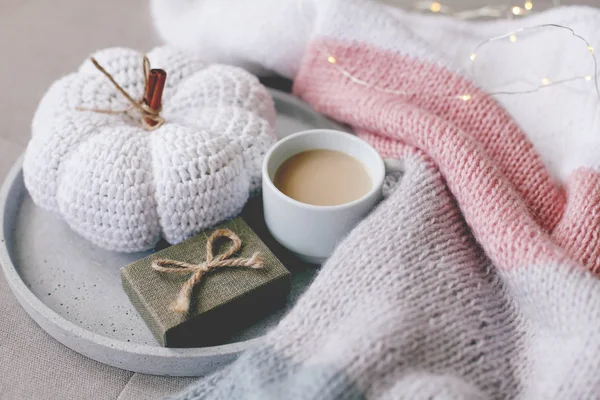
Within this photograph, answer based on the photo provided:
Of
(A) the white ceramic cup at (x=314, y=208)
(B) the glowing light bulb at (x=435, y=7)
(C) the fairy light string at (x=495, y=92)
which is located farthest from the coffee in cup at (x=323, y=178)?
(B) the glowing light bulb at (x=435, y=7)

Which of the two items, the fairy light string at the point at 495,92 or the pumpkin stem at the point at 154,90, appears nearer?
the pumpkin stem at the point at 154,90

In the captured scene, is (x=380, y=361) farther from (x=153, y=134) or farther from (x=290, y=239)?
(x=153, y=134)

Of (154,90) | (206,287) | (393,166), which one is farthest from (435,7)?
(206,287)

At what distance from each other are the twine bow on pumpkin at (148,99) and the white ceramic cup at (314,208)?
146 mm

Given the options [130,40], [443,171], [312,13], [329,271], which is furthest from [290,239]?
[130,40]

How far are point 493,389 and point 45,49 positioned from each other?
87cm

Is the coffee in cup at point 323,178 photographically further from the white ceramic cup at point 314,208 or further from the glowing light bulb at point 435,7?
the glowing light bulb at point 435,7

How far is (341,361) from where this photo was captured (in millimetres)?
546

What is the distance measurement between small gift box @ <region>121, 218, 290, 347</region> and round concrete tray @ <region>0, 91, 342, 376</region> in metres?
0.02

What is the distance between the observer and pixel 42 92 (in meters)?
0.98

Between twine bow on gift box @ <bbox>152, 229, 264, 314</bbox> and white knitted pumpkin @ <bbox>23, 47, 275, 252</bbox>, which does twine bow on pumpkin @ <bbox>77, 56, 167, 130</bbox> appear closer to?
white knitted pumpkin @ <bbox>23, 47, 275, 252</bbox>

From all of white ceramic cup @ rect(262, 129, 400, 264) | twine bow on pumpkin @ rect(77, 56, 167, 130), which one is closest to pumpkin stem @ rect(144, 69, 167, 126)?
twine bow on pumpkin @ rect(77, 56, 167, 130)

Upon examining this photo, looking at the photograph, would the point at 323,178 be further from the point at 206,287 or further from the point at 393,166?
the point at 206,287

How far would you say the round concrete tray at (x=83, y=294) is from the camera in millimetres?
644
